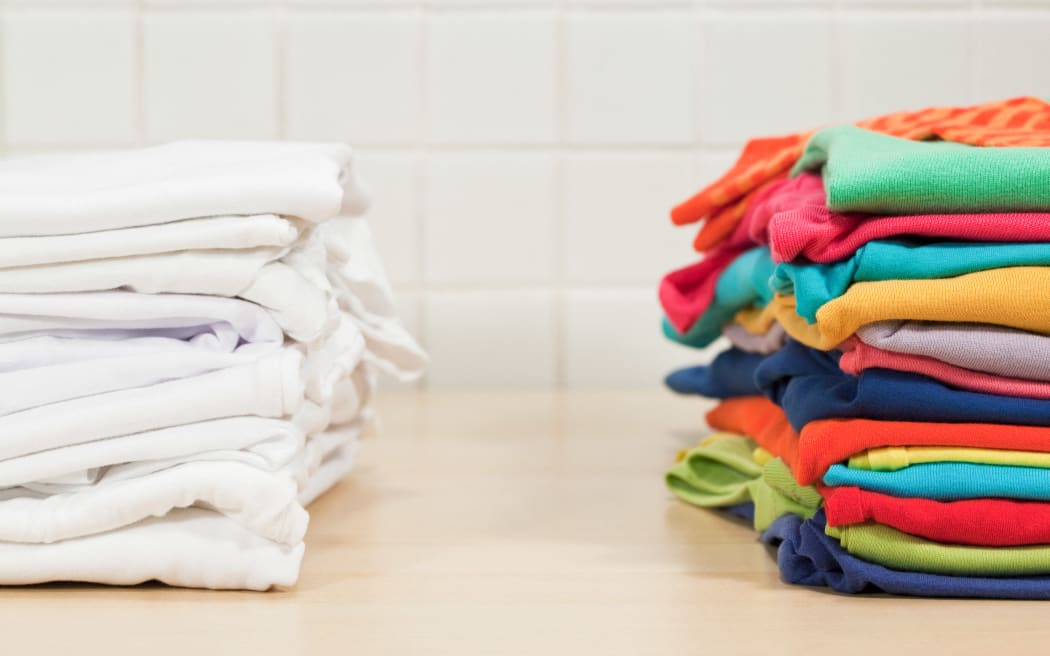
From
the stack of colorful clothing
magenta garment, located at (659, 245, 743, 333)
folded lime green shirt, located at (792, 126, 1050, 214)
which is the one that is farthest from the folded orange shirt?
magenta garment, located at (659, 245, 743, 333)

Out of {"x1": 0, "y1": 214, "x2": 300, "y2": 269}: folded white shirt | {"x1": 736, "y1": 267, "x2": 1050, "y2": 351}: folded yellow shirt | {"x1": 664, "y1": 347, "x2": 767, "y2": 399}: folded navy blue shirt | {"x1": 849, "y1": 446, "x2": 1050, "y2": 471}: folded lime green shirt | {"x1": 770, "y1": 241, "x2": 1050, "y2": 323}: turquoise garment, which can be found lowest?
{"x1": 664, "y1": 347, "x2": 767, "y2": 399}: folded navy blue shirt

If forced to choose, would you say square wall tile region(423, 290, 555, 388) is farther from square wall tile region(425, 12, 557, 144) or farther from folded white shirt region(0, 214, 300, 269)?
folded white shirt region(0, 214, 300, 269)

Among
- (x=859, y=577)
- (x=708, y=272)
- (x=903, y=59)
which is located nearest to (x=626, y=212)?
(x=903, y=59)

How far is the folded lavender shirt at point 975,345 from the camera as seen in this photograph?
1.73 ft

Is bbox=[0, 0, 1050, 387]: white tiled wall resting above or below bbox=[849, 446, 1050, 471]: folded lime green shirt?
above

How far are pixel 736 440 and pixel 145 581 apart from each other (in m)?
0.44

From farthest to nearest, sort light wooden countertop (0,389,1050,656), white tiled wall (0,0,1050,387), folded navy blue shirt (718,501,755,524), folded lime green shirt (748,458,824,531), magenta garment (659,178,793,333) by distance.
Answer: white tiled wall (0,0,1050,387) → magenta garment (659,178,793,333) → folded navy blue shirt (718,501,755,524) → folded lime green shirt (748,458,824,531) → light wooden countertop (0,389,1050,656)

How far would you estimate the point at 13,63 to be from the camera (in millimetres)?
1391

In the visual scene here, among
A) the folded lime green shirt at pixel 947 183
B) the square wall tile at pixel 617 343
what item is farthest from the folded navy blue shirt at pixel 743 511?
the square wall tile at pixel 617 343

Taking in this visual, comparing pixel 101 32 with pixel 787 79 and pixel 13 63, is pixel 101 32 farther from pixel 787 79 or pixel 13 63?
pixel 787 79

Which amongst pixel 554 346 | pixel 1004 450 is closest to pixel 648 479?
pixel 1004 450

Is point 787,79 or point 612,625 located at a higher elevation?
point 787,79

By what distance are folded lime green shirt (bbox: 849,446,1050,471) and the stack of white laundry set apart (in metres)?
0.29

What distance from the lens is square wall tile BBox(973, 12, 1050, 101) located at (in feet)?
4.56
